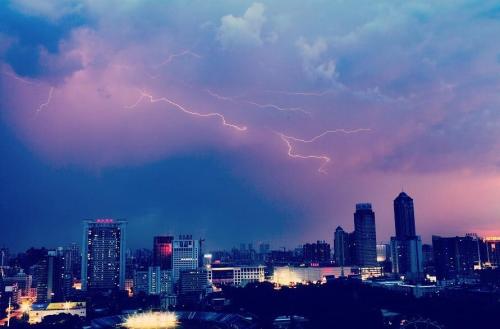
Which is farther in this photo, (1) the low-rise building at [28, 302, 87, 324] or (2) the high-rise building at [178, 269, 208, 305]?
(2) the high-rise building at [178, 269, 208, 305]

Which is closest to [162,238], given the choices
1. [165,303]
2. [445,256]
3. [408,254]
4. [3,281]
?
[3,281]

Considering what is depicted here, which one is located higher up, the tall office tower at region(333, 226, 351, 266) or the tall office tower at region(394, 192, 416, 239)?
the tall office tower at region(394, 192, 416, 239)

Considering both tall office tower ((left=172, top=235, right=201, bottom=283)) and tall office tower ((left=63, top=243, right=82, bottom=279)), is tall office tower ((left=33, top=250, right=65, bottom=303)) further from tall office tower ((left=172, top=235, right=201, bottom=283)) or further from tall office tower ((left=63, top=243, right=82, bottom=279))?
tall office tower ((left=172, top=235, right=201, bottom=283))

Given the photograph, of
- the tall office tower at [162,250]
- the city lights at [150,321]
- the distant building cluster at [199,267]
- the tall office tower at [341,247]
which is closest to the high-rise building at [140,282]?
the distant building cluster at [199,267]

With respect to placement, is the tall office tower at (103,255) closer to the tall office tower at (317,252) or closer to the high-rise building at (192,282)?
the high-rise building at (192,282)

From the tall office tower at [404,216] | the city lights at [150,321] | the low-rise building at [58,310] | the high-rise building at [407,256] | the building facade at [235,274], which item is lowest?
the city lights at [150,321]

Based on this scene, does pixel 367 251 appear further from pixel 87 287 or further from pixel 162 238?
pixel 87 287

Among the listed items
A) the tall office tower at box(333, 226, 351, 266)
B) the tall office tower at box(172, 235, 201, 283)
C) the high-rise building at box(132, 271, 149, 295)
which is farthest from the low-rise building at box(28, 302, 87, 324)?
the tall office tower at box(333, 226, 351, 266)
